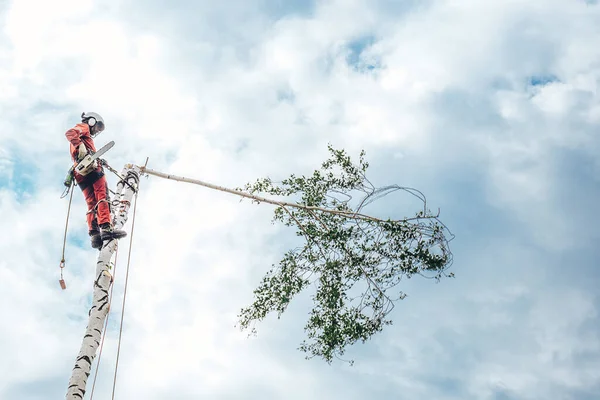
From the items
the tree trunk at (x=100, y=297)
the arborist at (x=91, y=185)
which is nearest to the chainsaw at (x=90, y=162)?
the arborist at (x=91, y=185)

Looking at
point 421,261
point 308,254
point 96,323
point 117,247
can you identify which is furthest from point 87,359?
point 421,261

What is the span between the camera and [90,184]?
10375mm

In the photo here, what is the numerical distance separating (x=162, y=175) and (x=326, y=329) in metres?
4.62

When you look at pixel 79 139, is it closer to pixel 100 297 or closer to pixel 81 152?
pixel 81 152

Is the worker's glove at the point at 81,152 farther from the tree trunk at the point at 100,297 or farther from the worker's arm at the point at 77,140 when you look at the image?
the tree trunk at the point at 100,297

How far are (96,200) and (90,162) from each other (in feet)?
2.24

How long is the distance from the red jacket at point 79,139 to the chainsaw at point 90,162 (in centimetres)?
13

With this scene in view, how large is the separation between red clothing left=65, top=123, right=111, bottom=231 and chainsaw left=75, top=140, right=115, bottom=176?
0.11 metres

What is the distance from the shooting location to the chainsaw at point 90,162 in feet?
32.9

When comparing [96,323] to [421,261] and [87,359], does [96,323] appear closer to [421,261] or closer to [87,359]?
[87,359]

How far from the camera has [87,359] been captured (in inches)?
345

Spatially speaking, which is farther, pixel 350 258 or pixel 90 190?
pixel 350 258

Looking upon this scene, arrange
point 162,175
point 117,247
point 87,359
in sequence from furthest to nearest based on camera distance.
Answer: point 162,175
point 117,247
point 87,359

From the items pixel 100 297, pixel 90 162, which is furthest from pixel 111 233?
pixel 90 162
